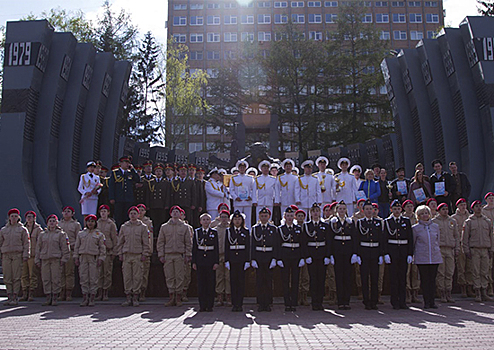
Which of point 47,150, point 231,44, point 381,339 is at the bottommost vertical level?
point 381,339

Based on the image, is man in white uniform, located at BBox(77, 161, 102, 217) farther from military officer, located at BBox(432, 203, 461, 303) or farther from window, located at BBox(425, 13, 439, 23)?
window, located at BBox(425, 13, 439, 23)

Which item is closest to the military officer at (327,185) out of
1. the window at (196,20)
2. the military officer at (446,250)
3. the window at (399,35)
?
the military officer at (446,250)

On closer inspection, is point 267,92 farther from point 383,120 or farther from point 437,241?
point 437,241

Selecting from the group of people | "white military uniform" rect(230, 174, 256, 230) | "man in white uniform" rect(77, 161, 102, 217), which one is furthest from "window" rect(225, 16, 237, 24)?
the group of people

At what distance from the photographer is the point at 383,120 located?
1414 inches

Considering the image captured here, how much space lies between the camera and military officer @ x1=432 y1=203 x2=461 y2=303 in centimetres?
896

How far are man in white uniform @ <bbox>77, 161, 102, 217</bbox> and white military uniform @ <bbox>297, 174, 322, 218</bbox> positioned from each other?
4.75m

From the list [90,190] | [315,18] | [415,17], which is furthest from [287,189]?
[415,17]

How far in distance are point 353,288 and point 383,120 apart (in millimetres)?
27968

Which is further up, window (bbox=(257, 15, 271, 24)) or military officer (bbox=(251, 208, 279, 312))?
window (bbox=(257, 15, 271, 24))

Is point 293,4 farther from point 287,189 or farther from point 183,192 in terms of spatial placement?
point 183,192

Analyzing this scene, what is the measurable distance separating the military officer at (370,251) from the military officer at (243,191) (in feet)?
12.3

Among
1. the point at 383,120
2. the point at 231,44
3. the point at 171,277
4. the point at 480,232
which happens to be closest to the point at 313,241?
the point at 171,277

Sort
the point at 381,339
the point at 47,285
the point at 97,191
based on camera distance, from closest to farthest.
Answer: the point at 381,339 → the point at 47,285 → the point at 97,191
